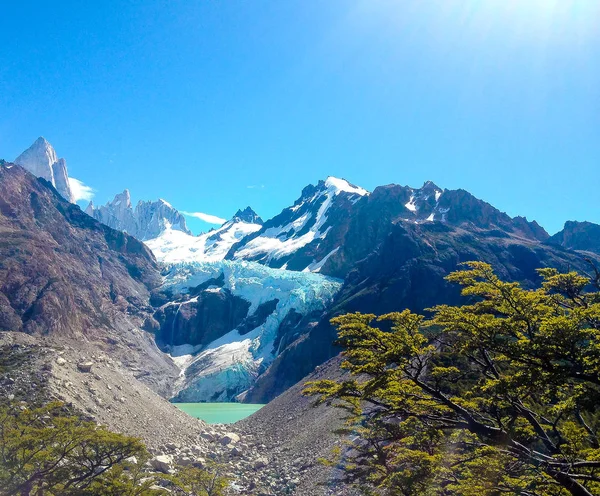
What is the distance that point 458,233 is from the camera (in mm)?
173375

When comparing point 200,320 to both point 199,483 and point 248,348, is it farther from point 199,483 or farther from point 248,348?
point 199,483

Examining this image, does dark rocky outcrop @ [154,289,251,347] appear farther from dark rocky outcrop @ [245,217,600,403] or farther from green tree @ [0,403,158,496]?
green tree @ [0,403,158,496]

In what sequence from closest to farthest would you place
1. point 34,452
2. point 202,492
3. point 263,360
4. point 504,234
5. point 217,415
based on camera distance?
point 34,452 → point 202,492 → point 217,415 → point 263,360 → point 504,234

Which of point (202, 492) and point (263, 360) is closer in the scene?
point (202, 492)

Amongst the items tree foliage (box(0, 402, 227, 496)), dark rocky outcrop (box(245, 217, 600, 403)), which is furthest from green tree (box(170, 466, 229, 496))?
dark rocky outcrop (box(245, 217, 600, 403))

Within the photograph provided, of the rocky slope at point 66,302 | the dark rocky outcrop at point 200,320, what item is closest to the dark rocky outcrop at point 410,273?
the rocky slope at point 66,302

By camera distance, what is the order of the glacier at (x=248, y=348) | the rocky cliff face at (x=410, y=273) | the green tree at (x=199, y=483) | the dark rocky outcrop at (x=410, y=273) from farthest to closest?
the glacier at (x=248, y=348) < the rocky cliff face at (x=410, y=273) < the dark rocky outcrop at (x=410, y=273) < the green tree at (x=199, y=483)

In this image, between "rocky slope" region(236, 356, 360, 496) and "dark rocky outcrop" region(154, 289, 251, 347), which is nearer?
"rocky slope" region(236, 356, 360, 496)

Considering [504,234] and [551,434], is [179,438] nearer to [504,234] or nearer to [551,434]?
[551,434]

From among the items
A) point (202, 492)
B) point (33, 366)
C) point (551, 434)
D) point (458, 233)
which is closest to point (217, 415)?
point (33, 366)

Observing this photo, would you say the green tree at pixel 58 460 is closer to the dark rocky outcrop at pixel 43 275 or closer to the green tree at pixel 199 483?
the green tree at pixel 199 483

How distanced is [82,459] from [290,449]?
88.7ft

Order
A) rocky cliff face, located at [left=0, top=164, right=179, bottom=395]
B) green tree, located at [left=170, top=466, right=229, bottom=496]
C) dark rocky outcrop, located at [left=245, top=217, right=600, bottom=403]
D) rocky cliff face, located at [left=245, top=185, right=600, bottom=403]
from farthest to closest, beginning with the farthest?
rocky cliff face, located at [left=245, top=185, right=600, bottom=403] < dark rocky outcrop, located at [left=245, top=217, right=600, bottom=403] < rocky cliff face, located at [left=0, top=164, right=179, bottom=395] < green tree, located at [left=170, top=466, right=229, bottom=496]

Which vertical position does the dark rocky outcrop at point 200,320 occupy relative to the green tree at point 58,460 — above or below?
above
